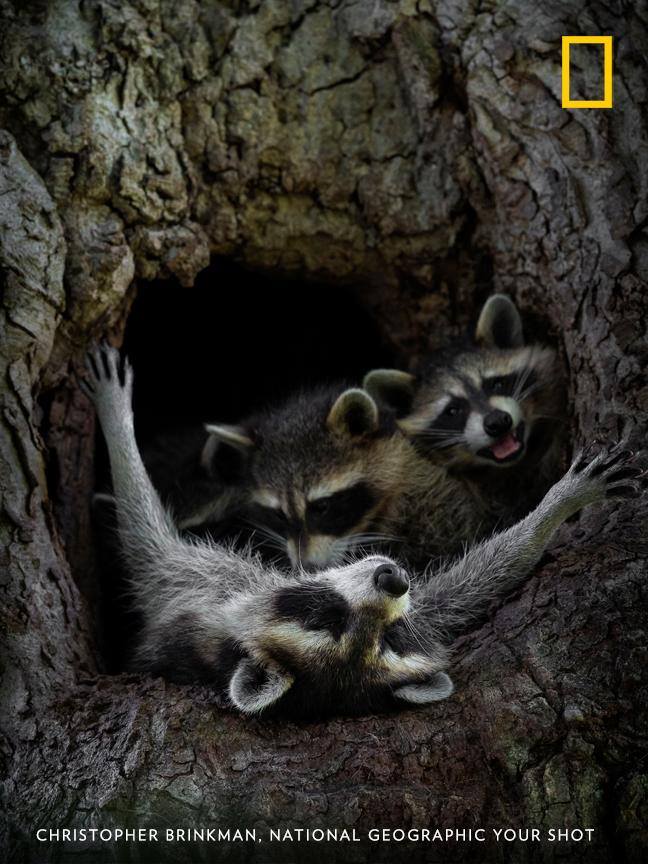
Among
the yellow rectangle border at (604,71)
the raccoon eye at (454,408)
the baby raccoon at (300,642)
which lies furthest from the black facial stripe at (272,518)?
the yellow rectangle border at (604,71)

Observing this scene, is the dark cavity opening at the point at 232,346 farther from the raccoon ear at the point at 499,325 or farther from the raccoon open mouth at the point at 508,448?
the raccoon open mouth at the point at 508,448

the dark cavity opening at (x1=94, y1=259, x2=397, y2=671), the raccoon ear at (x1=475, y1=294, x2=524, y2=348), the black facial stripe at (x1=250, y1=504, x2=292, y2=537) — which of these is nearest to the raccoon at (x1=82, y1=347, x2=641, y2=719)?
the black facial stripe at (x1=250, y1=504, x2=292, y2=537)

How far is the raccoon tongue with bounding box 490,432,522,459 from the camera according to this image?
333 cm

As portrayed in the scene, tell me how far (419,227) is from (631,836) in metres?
2.35

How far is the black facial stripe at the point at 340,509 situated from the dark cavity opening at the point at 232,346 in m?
0.97

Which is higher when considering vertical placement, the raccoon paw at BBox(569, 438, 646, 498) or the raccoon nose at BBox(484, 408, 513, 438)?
the raccoon paw at BBox(569, 438, 646, 498)

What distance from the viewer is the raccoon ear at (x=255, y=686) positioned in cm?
236

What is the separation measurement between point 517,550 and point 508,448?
0.67 metres

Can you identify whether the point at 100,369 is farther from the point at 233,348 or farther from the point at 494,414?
the point at 233,348

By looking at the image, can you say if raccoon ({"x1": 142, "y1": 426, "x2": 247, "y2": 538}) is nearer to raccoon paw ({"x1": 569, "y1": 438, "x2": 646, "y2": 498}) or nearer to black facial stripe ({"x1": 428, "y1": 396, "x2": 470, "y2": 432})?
black facial stripe ({"x1": 428, "y1": 396, "x2": 470, "y2": 432})

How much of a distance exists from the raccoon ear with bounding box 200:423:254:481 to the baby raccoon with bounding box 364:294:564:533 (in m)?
0.60

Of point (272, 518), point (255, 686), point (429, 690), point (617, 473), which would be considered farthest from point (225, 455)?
point (617, 473)

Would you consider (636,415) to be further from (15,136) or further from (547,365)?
(15,136)

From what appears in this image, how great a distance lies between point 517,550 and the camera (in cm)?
275
